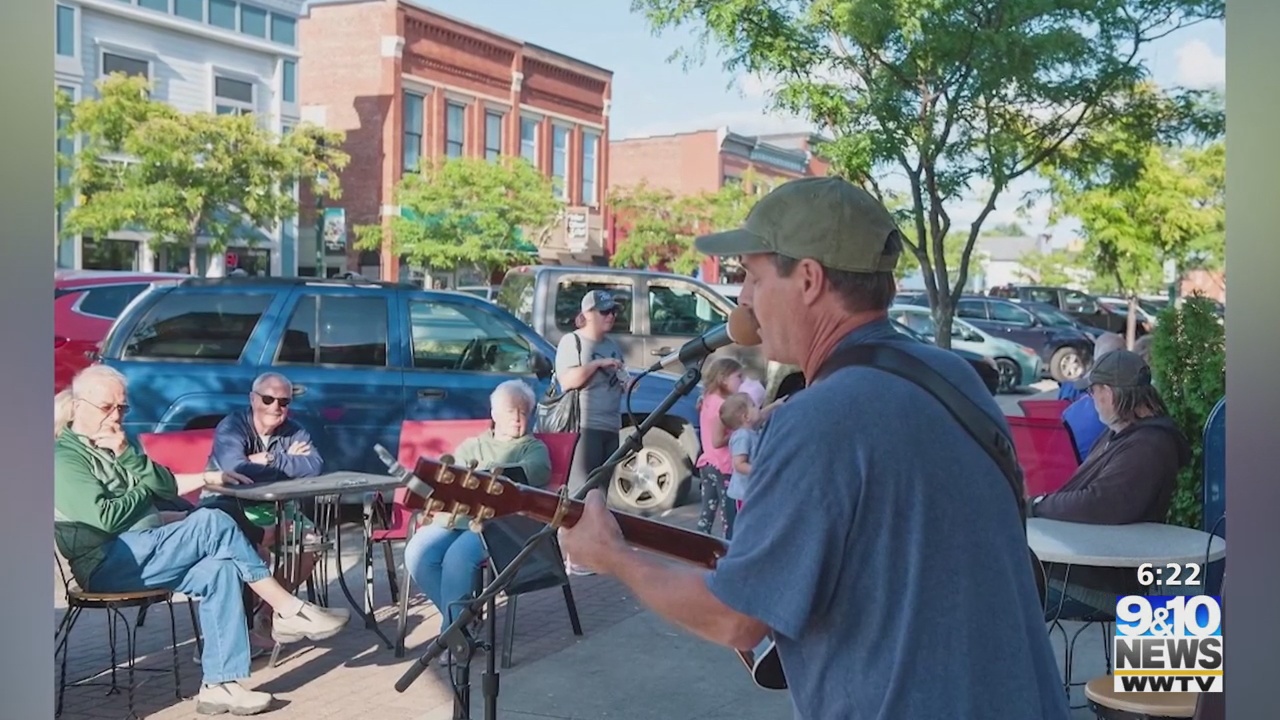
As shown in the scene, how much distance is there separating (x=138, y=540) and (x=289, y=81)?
1253 inches

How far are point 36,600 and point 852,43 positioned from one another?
38.1 ft

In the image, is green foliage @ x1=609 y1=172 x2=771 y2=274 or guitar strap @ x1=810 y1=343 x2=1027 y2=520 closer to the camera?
guitar strap @ x1=810 y1=343 x2=1027 y2=520

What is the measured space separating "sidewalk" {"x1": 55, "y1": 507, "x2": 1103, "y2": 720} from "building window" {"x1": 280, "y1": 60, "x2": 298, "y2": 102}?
29.7m

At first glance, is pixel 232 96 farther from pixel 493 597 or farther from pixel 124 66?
pixel 493 597

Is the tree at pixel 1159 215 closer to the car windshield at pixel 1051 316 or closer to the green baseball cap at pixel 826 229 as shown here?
the car windshield at pixel 1051 316

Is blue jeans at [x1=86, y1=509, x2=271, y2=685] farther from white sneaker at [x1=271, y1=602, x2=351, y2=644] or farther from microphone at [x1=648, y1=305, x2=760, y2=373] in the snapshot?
microphone at [x1=648, y1=305, x2=760, y2=373]

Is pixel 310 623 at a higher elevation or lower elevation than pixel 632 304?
lower

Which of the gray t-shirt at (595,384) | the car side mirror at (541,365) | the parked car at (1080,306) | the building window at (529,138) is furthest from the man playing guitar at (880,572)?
the building window at (529,138)

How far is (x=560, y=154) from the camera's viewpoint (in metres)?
43.9

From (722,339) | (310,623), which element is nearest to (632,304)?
(310,623)

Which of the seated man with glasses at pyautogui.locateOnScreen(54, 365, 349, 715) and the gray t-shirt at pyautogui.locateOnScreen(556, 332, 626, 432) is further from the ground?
the gray t-shirt at pyautogui.locateOnScreen(556, 332, 626, 432)

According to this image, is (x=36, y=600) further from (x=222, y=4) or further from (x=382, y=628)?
(x=222, y=4)

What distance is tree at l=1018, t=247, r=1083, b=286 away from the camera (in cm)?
7838

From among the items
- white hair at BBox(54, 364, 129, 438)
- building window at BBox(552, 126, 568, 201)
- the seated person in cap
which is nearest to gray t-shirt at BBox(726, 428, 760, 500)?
the seated person in cap
